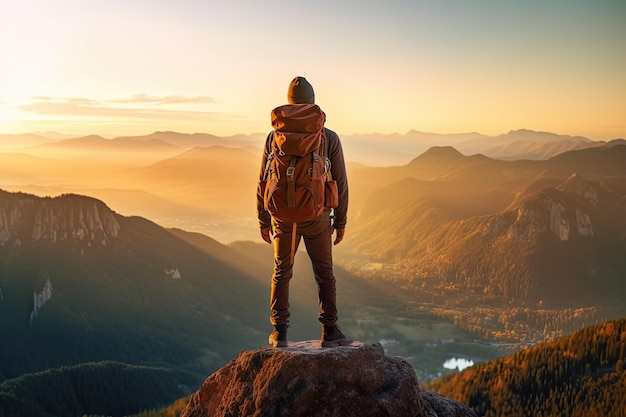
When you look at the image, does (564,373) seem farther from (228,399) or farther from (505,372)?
(228,399)

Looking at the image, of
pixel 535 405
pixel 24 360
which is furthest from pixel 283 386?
pixel 24 360

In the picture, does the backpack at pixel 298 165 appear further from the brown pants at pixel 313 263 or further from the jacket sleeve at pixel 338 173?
the brown pants at pixel 313 263

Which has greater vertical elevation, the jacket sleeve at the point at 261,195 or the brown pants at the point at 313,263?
the jacket sleeve at the point at 261,195

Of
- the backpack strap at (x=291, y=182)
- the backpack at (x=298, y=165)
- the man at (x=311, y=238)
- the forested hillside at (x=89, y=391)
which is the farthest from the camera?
the forested hillside at (x=89, y=391)

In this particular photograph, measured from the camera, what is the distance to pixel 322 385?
40.7 ft

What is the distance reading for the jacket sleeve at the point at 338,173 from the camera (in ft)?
44.8

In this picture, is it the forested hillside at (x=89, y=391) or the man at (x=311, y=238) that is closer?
the man at (x=311, y=238)

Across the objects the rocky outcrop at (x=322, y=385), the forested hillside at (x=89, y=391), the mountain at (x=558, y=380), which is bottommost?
the forested hillside at (x=89, y=391)

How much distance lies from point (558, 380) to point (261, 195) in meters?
113

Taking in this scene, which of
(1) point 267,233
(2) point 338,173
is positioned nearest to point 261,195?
(1) point 267,233

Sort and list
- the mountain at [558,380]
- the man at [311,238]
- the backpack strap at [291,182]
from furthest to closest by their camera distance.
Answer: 1. the mountain at [558,380]
2. the man at [311,238]
3. the backpack strap at [291,182]

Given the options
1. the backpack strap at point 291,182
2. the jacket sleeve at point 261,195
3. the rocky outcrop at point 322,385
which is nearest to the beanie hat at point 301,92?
the jacket sleeve at point 261,195

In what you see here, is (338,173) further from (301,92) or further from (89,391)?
(89,391)

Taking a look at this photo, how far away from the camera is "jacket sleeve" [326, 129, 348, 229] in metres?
13.7
